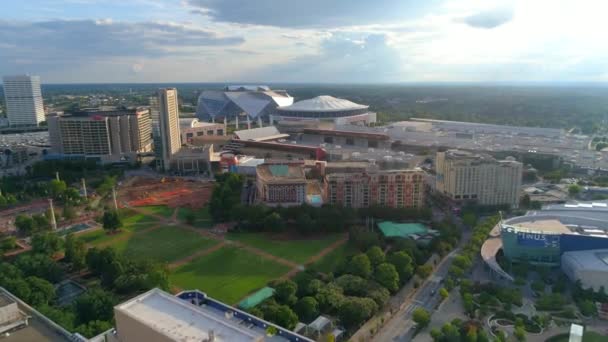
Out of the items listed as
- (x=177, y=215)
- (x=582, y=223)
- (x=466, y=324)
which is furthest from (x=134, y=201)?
(x=582, y=223)

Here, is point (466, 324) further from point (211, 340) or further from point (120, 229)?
point (120, 229)

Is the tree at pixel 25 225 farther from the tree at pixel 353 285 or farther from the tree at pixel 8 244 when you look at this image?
the tree at pixel 353 285

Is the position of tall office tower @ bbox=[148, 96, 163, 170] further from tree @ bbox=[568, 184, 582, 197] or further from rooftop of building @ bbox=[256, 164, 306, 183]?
tree @ bbox=[568, 184, 582, 197]

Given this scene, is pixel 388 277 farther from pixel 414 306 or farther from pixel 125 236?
pixel 125 236

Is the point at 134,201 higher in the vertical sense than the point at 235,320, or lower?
lower

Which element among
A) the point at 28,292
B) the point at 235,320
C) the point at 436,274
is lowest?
the point at 436,274
